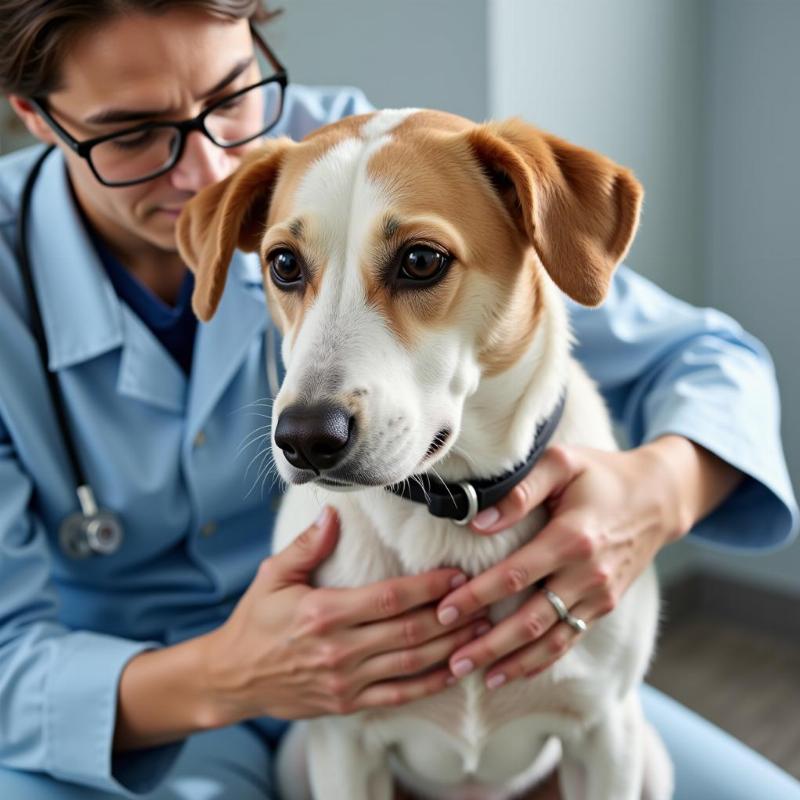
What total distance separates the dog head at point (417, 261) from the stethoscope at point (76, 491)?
1.15ft

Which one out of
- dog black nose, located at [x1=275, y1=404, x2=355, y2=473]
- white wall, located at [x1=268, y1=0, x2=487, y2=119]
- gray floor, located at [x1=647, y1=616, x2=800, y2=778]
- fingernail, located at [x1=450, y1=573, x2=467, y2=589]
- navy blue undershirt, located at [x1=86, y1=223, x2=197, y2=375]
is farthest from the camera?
gray floor, located at [x1=647, y1=616, x2=800, y2=778]

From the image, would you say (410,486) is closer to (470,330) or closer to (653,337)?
(470,330)

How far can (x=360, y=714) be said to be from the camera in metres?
1.09

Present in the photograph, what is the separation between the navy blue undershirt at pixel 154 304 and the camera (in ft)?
4.52

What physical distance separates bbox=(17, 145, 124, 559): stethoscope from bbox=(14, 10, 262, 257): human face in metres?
0.16

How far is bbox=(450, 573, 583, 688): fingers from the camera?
1.00 metres

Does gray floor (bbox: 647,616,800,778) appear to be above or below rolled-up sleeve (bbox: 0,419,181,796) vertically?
below

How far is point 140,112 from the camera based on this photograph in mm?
1160

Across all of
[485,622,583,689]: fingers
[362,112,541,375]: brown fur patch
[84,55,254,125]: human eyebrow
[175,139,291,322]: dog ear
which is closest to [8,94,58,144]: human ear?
[84,55,254,125]: human eyebrow

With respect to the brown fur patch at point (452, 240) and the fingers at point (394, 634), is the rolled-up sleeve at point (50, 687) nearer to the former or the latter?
the fingers at point (394, 634)

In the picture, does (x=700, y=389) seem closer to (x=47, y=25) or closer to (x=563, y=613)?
(x=563, y=613)

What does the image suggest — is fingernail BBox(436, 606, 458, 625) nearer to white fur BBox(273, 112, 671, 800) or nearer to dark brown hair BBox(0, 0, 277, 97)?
Result: white fur BBox(273, 112, 671, 800)

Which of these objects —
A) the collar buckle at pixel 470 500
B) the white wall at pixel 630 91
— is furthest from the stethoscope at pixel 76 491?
the white wall at pixel 630 91

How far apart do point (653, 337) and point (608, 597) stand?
0.50m
